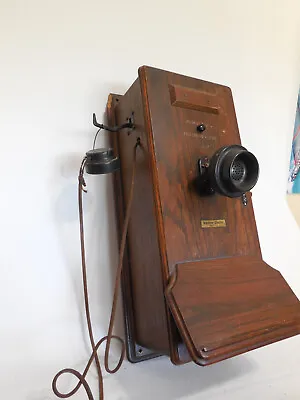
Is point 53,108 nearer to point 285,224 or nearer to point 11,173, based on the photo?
point 11,173

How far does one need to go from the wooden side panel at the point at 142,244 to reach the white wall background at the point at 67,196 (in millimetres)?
81

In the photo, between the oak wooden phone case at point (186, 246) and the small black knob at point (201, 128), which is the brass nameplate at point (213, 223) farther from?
the small black knob at point (201, 128)

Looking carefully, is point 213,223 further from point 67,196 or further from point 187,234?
point 67,196

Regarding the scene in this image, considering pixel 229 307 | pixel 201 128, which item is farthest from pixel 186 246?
pixel 201 128

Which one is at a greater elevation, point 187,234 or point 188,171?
point 188,171

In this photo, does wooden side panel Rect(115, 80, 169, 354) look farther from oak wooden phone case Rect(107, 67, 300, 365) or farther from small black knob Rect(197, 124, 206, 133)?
small black knob Rect(197, 124, 206, 133)

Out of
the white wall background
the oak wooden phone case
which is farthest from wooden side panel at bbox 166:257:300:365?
the white wall background

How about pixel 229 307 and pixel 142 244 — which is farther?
pixel 142 244

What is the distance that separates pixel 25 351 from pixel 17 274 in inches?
6.5

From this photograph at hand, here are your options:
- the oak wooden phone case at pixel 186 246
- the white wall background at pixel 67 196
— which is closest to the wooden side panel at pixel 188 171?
the oak wooden phone case at pixel 186 246

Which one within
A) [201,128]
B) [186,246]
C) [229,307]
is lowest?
[229,307]

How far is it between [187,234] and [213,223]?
0.26 feet

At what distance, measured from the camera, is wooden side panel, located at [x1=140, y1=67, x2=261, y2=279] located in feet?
2.51

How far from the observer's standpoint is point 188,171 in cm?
81
